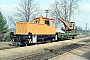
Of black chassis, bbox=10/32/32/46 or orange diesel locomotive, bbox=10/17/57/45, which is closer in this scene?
black chassis, bbox=10/32/32/46

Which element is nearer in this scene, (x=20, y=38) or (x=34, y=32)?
(x=20, y=38)

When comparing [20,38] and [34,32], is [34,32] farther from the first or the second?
[20,38]

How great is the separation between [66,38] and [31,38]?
62.8 ft

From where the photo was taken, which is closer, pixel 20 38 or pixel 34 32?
pixel 20 38

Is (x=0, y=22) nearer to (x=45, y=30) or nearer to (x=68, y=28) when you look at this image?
(x=45, y=30)

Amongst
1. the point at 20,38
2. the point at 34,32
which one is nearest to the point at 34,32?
the point at 34,32

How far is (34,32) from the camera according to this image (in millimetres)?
25078

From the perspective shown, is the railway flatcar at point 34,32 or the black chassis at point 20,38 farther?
the railway flatcar at point 34,32

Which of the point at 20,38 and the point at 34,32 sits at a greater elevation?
the point at 34,32

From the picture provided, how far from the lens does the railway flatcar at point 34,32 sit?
23295mm

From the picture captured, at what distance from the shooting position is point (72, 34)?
44594 millimetres

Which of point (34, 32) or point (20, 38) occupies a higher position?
point (34, 32)

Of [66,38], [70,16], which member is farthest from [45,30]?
[70,16]

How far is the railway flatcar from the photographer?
2330 centimetres
